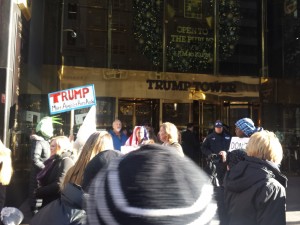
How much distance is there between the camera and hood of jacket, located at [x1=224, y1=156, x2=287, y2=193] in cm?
333

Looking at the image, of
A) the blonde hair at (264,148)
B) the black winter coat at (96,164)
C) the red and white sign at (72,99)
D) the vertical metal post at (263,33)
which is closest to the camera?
the black winter coat at (96,164)

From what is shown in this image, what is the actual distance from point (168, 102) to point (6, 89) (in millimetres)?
8180

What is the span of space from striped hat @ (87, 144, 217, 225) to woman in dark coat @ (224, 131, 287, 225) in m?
2.13

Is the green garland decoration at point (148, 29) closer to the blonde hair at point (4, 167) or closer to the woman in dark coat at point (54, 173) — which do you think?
the woman in dark coat at point (54, 173)

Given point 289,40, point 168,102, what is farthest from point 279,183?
point 289,40

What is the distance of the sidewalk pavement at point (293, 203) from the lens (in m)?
7.54

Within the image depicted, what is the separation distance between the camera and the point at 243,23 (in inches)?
635

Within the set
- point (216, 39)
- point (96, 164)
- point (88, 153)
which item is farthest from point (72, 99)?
point (216, 39)

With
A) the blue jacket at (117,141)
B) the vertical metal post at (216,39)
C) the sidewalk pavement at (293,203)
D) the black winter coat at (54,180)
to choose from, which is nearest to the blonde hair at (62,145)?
the black winter coat at (54,180)

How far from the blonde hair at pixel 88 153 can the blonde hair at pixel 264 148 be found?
3.94ft

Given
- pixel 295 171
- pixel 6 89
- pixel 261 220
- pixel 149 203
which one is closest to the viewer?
pixel 149 203

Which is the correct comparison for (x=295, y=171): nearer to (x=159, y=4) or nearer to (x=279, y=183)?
(x=159, y=4)

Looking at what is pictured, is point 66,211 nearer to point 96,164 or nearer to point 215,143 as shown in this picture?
point 96,164

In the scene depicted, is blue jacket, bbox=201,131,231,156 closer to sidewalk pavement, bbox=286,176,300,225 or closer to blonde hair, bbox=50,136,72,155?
sidewalk pavement, bbox=286,176,300,225
